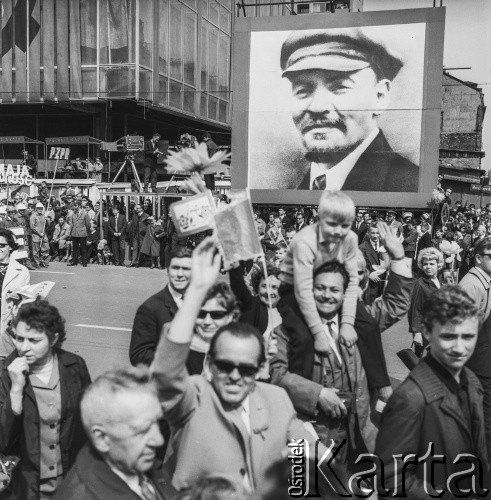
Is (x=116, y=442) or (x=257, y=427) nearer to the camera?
(x=116, y=442)

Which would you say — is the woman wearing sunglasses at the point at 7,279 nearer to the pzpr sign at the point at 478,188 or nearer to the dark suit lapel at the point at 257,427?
the dark suit lapel at the point at 257,427

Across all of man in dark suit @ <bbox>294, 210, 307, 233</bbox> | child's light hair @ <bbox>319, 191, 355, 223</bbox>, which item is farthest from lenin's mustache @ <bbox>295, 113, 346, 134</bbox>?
child's light hair @ <bbox>319, 191, 355, 223</bbox>

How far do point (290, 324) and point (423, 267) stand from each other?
3872 millimetres

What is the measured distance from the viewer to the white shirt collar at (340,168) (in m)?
21.7

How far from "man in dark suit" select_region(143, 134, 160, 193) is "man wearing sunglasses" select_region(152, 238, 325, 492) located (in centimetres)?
1919

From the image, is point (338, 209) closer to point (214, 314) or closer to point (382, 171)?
point (214, 314)

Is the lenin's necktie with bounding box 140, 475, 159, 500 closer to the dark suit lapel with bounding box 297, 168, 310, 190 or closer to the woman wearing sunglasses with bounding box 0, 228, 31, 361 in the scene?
the woman wearing sunglasses with bounding box 0, 228, 31, 361

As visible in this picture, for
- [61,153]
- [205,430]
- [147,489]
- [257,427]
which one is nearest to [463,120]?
[61,153]

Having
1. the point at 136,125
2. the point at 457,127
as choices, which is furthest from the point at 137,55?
the point at 457,127

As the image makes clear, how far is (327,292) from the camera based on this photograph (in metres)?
3.55

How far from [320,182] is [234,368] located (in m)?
20.1

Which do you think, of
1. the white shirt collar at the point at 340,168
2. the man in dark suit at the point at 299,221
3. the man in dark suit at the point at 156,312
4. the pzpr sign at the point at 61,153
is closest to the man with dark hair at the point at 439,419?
the man in dark suit at the point at 156,312

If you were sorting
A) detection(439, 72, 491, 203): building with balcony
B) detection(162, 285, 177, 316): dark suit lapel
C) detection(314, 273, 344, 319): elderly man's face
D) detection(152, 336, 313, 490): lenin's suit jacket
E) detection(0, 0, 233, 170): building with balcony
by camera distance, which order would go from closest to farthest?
1. detection(152, 336, 313, 490): lenin's suit jacket
2. detection(314, 273, 344, 319): elderly man's face
3. detection(162, 285, 177, 316): dark suit lapel
4. detection(0, 0, 233, 170): building with balcony
5. detection(439, 72, 491, 203): building with balcony

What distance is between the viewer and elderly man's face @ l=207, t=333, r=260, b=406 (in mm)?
2613
